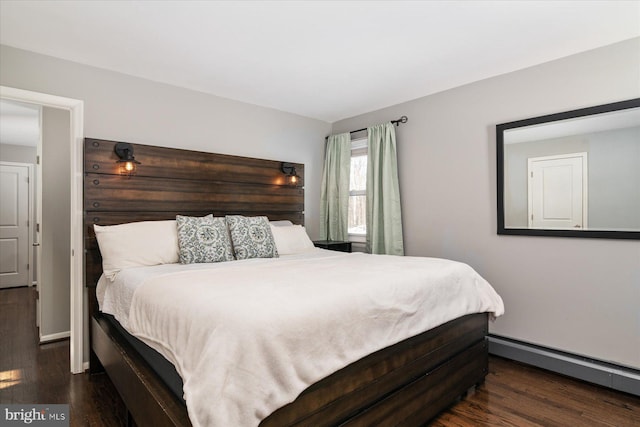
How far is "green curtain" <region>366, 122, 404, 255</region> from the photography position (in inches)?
152

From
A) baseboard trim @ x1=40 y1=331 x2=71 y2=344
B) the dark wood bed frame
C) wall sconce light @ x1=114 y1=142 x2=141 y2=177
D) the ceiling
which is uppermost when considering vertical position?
the ceiling

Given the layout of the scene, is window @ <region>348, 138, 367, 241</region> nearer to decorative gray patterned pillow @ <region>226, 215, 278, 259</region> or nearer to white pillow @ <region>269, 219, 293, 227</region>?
white pillow @ <region>269, 219, 293, 227</region>

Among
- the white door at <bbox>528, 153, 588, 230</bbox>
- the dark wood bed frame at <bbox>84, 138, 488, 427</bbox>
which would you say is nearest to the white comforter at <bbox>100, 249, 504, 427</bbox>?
the dark wood bed frame at <bbox>84, 138, 488, 427</bbox>

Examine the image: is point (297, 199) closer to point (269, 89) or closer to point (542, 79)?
point (269, 89)

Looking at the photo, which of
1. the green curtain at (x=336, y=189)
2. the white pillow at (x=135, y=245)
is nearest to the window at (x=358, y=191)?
the green curtain at (x=336, y=189)

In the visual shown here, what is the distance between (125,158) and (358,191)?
Result: 2564 millimetres

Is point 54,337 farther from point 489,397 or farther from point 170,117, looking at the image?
point 489,397

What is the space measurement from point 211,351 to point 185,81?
286 centimetres

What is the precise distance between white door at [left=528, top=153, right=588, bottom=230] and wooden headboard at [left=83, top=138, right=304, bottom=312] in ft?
8.02

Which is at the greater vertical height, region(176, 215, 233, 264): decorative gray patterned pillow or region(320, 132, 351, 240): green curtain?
region(320, 132, 351, 240): green curtain

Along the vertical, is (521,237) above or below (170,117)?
below

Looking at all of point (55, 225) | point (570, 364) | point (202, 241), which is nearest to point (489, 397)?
point (570, 364)

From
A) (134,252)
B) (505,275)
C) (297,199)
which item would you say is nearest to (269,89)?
(297,199)

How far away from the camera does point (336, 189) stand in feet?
14.8
